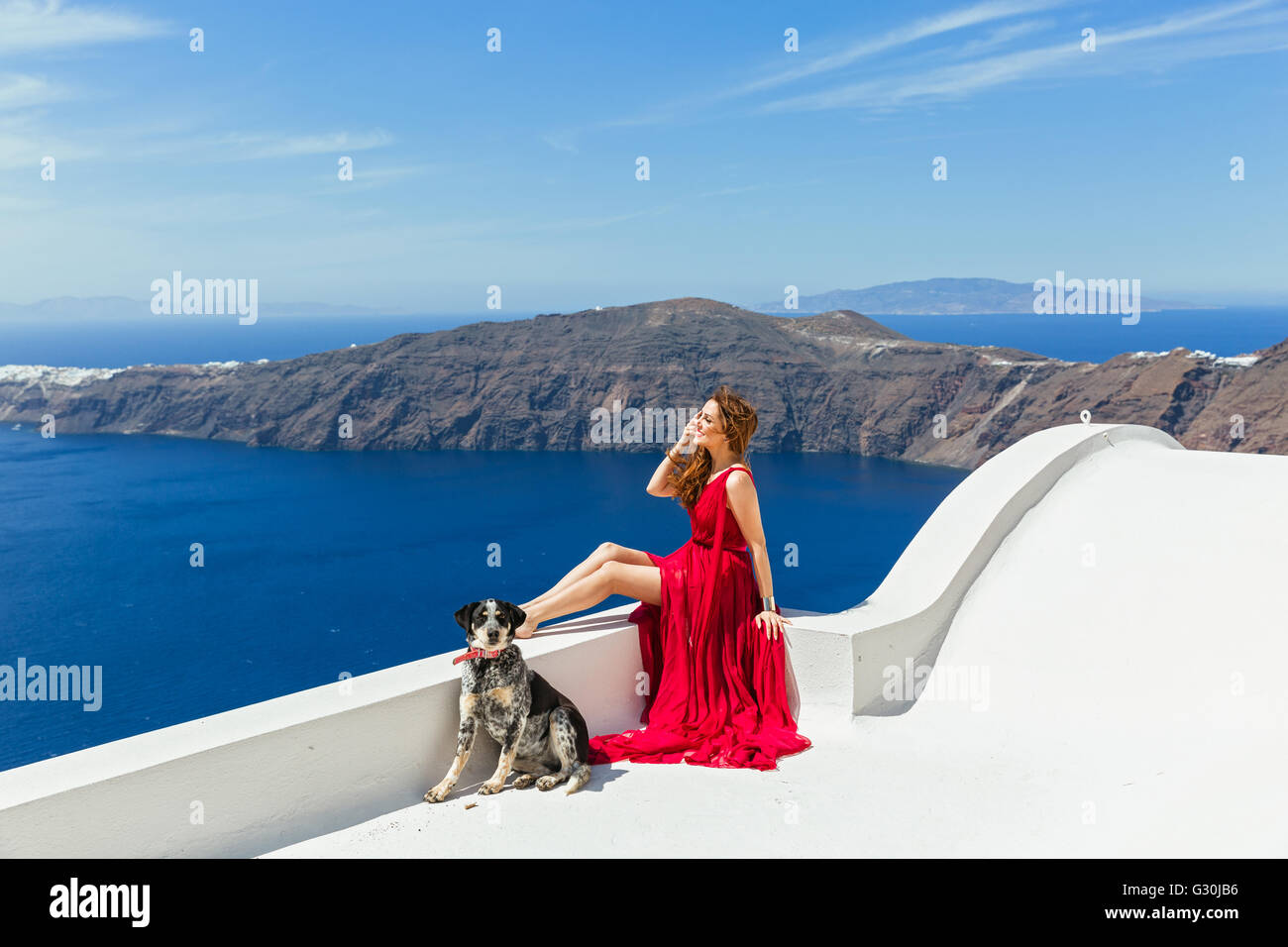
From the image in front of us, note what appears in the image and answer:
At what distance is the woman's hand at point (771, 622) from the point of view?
11.5ft

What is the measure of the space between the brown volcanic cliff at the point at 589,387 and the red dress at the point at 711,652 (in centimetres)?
4918

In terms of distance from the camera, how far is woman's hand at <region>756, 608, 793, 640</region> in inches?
137

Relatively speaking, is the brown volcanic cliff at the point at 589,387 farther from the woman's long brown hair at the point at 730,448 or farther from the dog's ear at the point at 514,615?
the dog's ear at the point at 514,615

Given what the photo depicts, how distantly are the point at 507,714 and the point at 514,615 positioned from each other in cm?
31

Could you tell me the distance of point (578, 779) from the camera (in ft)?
9.51

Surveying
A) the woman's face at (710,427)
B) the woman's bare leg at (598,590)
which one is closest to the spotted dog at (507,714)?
the woman's bare leg at (598,590)

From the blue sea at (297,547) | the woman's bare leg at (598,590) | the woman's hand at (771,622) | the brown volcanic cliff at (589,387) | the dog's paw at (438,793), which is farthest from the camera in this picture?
the brown volcanic cliff at (589,387)

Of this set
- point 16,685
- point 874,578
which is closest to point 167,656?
point 16,685

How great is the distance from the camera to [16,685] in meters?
26.3

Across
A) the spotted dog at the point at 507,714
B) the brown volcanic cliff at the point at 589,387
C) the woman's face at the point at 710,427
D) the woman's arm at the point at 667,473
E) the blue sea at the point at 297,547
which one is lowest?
the blue sea at the point at 297,547

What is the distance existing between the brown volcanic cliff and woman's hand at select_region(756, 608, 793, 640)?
4913cm

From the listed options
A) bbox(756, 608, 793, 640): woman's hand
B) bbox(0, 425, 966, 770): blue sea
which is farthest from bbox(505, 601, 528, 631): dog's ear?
bbox(0, 425, 966, 770): blue sea

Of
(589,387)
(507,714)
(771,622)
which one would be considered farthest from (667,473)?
(589,387)

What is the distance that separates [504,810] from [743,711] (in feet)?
3.47
